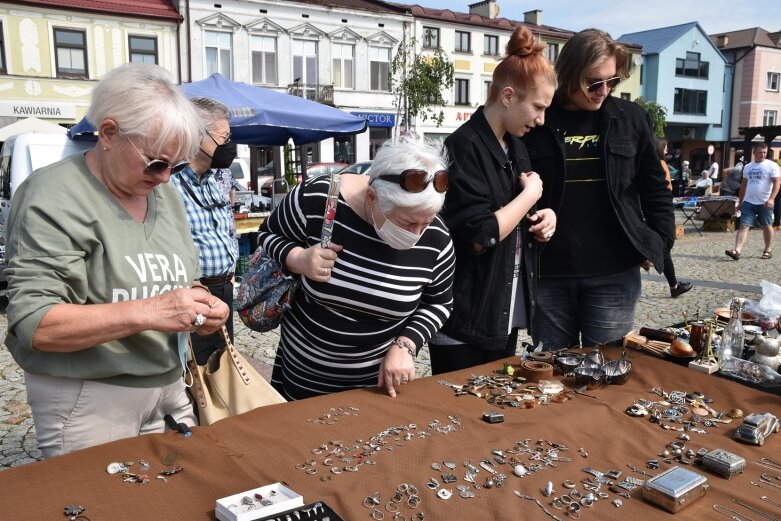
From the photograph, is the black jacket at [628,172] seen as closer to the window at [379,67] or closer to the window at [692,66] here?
the window at [379,67]

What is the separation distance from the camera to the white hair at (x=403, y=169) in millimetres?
1766

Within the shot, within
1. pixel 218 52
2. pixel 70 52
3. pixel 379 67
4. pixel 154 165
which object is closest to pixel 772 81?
pixel 379 67

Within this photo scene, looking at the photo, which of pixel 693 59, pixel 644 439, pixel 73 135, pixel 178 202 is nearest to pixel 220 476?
pixel 178 202

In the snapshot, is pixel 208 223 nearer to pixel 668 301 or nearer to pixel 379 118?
pixel 668 301

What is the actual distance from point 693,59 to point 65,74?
1297 inches

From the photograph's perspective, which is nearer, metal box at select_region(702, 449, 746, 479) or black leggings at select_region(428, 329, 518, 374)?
metal box at select_region(702, 449, 746, 479)

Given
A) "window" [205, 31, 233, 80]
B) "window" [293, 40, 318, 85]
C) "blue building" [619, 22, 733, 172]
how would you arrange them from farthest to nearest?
"blue building" [619, 22, 733, 172] < "window" [293, 40, 318, 85] < "window" [205, 31, 233, 80]

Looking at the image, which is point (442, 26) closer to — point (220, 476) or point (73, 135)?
point (73, 135)

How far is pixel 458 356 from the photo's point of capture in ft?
7.77

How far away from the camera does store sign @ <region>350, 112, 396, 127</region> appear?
2478 centimetres

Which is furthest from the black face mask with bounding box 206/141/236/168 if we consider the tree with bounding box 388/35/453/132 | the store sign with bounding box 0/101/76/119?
the tree with bounding box 388/35/453/132

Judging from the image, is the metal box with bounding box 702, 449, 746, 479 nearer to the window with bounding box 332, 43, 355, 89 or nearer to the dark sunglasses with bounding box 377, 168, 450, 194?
the dark sunglasses with bounding box 377, 168, 450, 194

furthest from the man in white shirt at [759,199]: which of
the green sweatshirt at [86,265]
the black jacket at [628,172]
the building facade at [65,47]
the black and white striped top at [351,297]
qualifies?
the building facade at [65,47]

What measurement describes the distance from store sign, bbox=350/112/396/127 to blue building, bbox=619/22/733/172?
17.5 metres
